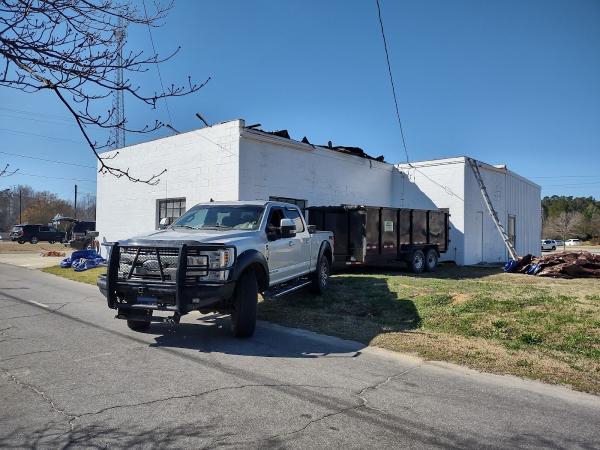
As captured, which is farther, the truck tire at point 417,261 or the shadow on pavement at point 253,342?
the truck tire at point 417,261

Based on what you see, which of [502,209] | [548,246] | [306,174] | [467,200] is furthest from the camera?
[548,246]

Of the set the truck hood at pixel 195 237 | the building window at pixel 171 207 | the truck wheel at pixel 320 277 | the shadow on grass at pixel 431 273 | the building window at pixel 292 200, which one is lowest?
the shadow on grass at pixel 431 273

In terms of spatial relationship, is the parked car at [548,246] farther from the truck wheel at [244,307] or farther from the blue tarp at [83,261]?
the truck wheel at [244,307]

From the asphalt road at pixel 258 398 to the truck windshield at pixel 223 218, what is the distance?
1946 millimetres

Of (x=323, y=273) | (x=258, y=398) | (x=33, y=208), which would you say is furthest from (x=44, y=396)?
(x=33, y=208)

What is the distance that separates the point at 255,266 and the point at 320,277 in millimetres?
3412

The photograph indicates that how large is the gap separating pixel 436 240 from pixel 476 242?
3909 mm

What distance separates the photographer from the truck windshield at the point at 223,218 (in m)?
8.34

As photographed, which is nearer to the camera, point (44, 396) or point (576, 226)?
point (44, 396)

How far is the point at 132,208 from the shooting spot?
787 inches

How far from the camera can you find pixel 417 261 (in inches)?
646

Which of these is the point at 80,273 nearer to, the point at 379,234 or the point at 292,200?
the point at 292,200

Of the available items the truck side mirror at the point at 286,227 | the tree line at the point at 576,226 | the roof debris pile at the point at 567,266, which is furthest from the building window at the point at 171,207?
the tree line at the point at 576,226

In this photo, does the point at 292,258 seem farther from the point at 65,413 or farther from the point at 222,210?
the point at 65,413
